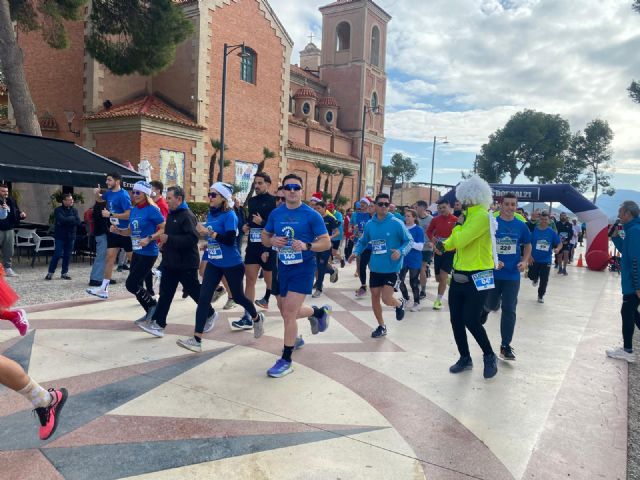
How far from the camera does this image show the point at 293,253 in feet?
14.8

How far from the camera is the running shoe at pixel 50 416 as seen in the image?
3146 mm

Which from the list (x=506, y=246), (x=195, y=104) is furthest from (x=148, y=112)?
(x=506, y=246)

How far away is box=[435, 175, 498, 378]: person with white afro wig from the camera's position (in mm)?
4531

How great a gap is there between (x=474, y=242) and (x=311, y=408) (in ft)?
7.35

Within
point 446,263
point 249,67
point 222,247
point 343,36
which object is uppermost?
point 343,36

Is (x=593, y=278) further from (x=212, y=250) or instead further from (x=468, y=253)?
(x=212, y=250)

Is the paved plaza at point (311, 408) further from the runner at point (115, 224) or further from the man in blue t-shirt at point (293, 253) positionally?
the runner at point (115, 224)

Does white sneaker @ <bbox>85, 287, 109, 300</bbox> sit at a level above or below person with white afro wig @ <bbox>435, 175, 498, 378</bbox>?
below

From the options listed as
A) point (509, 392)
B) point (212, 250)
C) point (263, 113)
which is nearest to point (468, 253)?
point (509, 392)

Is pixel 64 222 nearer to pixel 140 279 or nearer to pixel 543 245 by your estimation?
pixel 140 279

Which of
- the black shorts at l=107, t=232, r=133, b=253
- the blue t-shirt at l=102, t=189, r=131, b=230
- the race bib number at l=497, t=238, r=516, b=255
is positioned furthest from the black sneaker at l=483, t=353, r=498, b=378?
the blue t-shirt at l=102, t=189, r=131, b=230

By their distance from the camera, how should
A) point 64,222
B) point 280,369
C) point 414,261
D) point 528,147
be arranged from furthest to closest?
point 528,147
point 64,222
point 414,261
point 280,369

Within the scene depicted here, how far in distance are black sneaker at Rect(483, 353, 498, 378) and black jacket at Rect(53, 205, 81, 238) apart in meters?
8.43

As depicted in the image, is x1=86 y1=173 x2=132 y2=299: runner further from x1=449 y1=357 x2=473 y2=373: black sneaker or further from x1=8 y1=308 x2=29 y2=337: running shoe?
x1=449 y1=357 x2=473 y2=373: black sneaker
